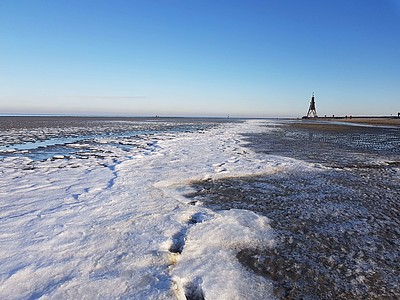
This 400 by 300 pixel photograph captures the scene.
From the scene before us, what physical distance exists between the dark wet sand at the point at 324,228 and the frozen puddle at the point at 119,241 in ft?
0.89

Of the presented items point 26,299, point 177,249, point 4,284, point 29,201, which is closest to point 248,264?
point 177,249

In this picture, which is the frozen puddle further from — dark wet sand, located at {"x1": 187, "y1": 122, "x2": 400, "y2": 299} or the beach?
dark wet sand, located at {"x1": 187, "y1": 122, "x2": 400, "y2": 299}

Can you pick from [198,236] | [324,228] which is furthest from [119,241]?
[324,228]

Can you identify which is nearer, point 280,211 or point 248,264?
point 248,264

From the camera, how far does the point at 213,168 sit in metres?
7.91

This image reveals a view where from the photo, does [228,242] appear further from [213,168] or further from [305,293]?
[213,168]

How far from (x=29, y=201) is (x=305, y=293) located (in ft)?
15.1

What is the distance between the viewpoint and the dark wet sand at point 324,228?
2568 mm

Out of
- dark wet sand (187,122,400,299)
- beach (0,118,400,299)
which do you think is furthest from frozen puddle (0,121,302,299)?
dark wet sand (187,122,400,299)

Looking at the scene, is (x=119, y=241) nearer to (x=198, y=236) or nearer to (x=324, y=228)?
(x=198, y=236)

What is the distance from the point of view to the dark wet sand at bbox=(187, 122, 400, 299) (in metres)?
2.57

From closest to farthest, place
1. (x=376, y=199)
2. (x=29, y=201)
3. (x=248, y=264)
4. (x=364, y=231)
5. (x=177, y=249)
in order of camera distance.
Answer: (x=248, y=264), (x=177, y=249), (x=364, y=231), (x=29, y=201), (x=376, y=199)

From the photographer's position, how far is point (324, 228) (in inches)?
150

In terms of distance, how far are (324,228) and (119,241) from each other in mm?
2776
